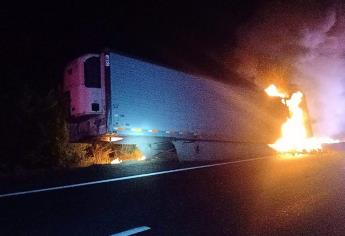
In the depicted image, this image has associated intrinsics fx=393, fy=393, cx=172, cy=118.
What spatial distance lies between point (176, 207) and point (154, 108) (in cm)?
817

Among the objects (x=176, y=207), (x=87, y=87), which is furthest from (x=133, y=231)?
(x=87, y=87)

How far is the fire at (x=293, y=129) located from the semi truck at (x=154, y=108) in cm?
509

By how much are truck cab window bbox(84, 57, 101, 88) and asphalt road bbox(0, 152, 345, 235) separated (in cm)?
400

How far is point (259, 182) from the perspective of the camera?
9.30m

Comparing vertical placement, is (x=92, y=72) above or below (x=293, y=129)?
above

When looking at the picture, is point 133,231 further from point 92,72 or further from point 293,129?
point 293,129

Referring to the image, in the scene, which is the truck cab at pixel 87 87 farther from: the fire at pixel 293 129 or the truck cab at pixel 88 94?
the fire at pixel 293 129

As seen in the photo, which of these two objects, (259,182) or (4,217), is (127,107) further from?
(4,217)

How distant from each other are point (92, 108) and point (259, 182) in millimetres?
5882

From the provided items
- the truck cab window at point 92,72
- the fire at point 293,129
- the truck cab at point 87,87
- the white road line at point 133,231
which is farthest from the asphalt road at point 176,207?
the fire at point 293,129

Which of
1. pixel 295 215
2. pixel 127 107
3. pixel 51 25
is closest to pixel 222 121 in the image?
pixel 127 107

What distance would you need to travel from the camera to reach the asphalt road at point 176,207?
4906 millimetres

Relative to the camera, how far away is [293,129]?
2661 cm

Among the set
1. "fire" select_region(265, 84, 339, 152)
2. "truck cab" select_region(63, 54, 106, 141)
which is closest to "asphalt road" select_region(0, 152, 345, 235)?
"truck cab" select_region(63, 54, 106, 141)
